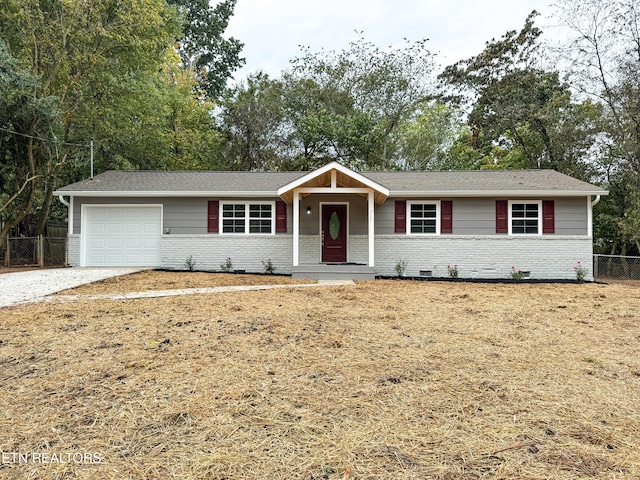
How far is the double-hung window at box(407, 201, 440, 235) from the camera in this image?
11672 millimetres

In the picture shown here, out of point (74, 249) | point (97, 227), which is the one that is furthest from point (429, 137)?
point (74, 249)

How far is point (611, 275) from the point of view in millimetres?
12805

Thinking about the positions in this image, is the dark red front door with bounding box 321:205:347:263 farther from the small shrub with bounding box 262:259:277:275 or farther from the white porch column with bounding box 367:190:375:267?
the small shrub with bounding box 262:259:277:275

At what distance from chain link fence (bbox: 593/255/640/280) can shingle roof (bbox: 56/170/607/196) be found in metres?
3.18

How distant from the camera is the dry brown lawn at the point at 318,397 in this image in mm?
1900

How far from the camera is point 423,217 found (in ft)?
38.4

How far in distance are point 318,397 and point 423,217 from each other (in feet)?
32.1

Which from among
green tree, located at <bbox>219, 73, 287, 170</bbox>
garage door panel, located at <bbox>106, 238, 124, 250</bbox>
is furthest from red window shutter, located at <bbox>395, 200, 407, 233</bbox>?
green tree, located at <bbox>219, 73, 287, 170</bbox>

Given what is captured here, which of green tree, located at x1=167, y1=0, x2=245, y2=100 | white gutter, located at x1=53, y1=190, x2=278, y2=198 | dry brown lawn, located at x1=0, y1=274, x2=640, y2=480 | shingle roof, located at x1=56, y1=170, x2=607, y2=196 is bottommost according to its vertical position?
dry brown lawn, located at x1=0, y1=274, x2=640, y2=480

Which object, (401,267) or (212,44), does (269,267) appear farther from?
(212,44)

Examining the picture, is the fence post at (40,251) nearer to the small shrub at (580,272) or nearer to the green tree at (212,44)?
the small shrub at (580,272)

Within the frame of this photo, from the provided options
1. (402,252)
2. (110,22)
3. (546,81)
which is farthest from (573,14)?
(110,22)

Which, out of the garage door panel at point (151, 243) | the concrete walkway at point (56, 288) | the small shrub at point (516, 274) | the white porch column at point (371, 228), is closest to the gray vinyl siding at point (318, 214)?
the garage door panel at point (151, 243)

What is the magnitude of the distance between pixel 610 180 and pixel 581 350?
Result: 1566cm
